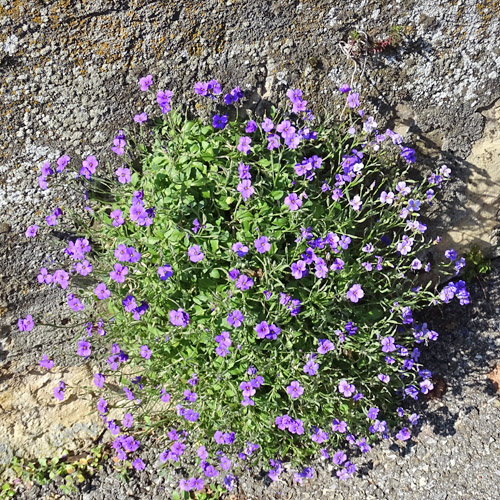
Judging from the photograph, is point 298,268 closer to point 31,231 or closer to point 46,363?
point 31,231

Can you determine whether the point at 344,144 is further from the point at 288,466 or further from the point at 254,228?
the point at 288,466

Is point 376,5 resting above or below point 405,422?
above

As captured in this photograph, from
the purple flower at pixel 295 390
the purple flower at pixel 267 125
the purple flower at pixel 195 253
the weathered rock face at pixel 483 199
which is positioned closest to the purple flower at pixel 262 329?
the purple flower at pixel 295 390

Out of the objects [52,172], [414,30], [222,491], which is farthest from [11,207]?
[414,30]

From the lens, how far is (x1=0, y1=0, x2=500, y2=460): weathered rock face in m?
2.69

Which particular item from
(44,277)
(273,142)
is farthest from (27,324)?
(273,142)

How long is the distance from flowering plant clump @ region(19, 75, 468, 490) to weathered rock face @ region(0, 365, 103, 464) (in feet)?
1.33

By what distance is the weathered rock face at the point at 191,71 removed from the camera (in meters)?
2.69

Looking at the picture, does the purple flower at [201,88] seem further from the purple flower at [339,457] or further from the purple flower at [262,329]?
the purple flower at [339,457]

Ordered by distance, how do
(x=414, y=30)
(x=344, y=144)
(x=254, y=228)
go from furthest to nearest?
(x=344, y=144) → (x=414, y=30) → (x=254, y=228)

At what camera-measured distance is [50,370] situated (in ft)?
11.7

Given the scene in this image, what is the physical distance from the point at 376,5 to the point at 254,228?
1369mm

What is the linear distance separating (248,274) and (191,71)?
1.14m

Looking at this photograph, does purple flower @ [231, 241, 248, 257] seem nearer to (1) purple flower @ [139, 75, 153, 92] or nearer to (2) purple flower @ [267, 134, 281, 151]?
(2) purple flower @ [267, 134, 281, 151]
